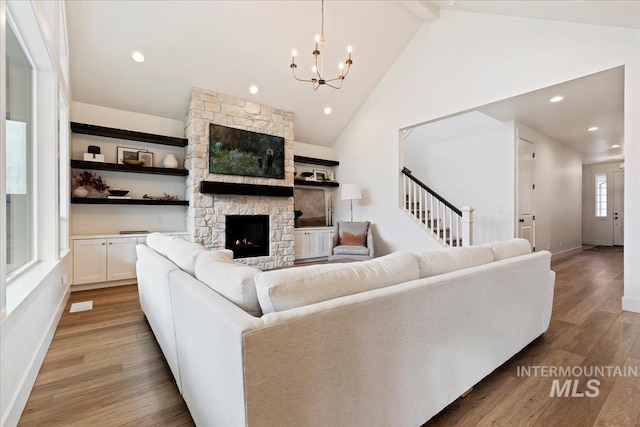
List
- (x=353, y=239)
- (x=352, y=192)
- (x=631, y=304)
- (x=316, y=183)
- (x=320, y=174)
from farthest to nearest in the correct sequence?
(x=320, y=174) → (x=316, y=183) → (x=352, y=192) → (x=353, y=239) → (x=631, y=304)

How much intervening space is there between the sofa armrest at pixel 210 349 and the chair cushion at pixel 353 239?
13.6 ft

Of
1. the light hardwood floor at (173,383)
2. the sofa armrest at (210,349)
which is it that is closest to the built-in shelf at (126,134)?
the light hardwood floor at (173,383)

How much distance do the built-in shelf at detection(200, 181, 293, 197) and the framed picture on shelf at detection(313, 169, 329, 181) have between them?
1.03 metres

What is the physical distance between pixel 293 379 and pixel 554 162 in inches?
313

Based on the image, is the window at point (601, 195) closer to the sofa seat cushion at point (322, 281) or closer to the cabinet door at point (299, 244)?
the cabinet door at point (299, 244)

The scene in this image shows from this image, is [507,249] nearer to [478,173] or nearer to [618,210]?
[478,173]

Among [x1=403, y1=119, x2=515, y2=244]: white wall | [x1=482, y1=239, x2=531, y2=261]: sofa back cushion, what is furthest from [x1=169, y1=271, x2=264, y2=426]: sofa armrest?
[x1=403, y1=119, x2=515, y2=244]: white wall

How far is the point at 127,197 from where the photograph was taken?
14.8 ft

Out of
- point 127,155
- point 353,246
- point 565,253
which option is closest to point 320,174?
point 353,246

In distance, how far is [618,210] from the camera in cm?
825

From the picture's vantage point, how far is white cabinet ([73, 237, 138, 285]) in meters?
3.90

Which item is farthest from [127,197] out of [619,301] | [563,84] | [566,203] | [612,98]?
[566,203]

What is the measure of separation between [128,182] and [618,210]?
12037 mm

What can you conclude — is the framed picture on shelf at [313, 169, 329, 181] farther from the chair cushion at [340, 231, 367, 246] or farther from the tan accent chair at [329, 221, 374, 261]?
the chair cushion at [340, 231, 367, 246]
